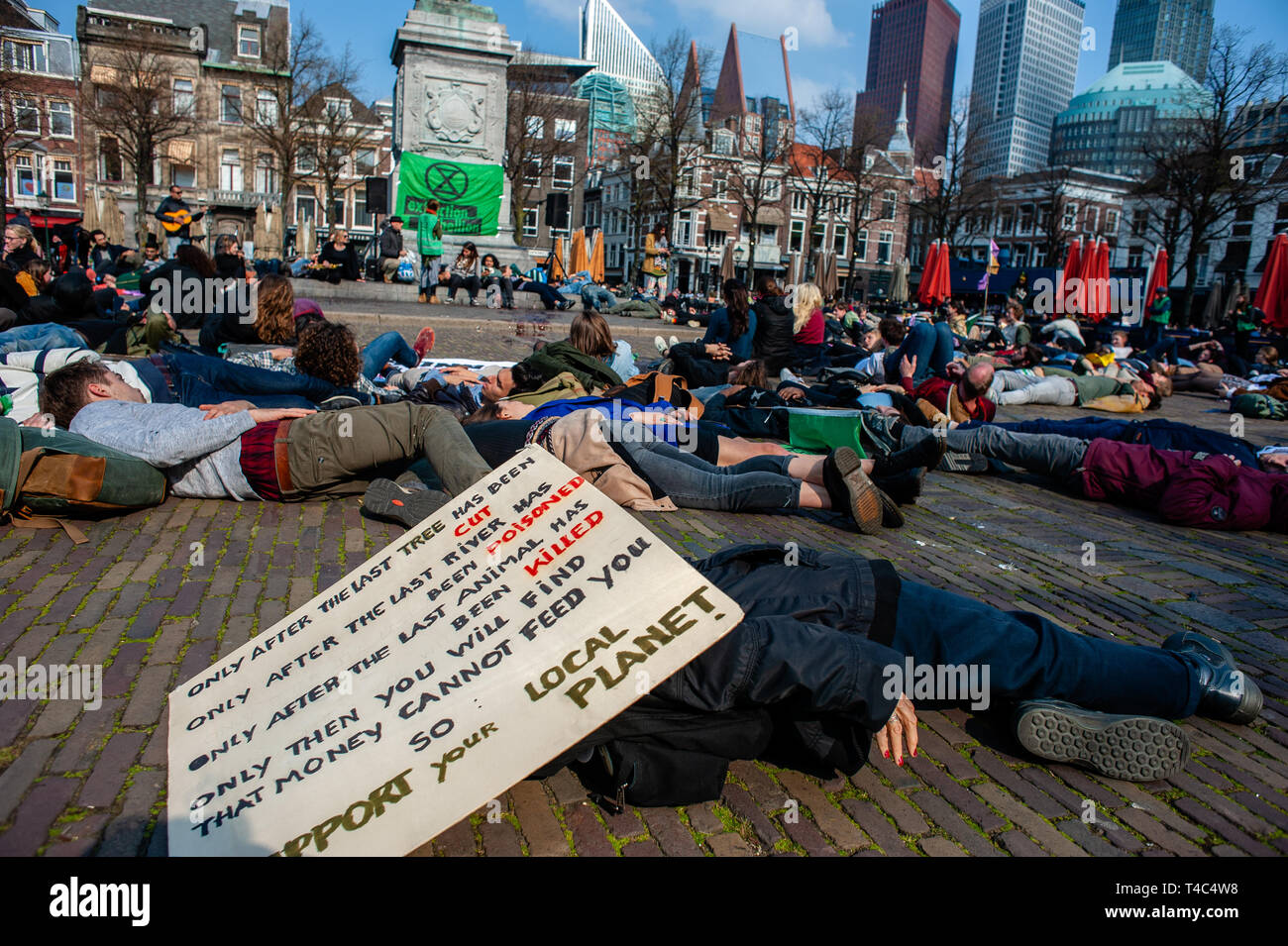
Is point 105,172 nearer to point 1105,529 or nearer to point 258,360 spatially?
point 258,360

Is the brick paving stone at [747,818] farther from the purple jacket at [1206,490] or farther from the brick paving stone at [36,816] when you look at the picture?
the purple jacket at [1206,490]

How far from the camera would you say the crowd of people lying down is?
262 cm

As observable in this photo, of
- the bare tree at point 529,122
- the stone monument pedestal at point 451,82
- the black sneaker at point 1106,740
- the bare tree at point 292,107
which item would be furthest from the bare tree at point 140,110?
the black sneaker at point 1106,740

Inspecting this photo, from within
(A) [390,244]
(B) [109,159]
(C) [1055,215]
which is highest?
(C) [1055,215]

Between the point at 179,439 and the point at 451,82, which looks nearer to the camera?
the point at 179,439

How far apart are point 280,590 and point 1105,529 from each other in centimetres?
547

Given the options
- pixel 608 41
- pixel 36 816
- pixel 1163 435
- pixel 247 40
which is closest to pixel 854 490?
pixel 1163 435

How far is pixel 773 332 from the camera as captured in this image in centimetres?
1139

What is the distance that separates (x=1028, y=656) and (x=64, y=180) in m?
66.7

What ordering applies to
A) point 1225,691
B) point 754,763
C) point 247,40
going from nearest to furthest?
point 754,763 < point 1225,691 < point 247,40

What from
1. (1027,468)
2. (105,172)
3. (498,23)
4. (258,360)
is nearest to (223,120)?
(105,172)

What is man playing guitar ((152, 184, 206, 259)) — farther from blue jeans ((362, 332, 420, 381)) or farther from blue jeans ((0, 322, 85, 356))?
blue jeans ((362, 332, 420, 381))

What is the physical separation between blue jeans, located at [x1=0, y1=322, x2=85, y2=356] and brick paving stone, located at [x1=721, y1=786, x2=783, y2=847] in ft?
27.0

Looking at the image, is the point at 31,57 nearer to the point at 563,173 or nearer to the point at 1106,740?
the point at 563,173
